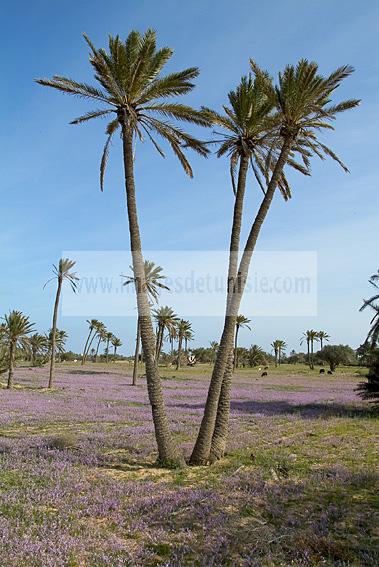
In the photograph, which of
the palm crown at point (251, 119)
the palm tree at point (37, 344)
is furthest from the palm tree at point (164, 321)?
the palm crown at point (251, 119)

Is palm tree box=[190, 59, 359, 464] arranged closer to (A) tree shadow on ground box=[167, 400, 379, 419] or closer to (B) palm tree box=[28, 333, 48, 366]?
(A) tree shadow on ground box=[167, 400, 379, 419]

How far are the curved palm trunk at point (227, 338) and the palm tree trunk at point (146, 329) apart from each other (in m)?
0.69

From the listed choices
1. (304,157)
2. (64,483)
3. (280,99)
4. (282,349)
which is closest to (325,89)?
(280,99)

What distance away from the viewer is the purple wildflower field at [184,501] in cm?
639

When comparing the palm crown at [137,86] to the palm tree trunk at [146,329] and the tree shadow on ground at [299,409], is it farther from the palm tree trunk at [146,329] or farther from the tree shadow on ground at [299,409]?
the tree shadow on ground at [299,409]

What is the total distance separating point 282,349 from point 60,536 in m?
101

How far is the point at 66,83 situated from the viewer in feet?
41.4

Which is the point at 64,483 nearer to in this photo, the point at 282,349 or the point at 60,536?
the point at 60,536

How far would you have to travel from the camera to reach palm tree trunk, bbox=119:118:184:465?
11.5 metres

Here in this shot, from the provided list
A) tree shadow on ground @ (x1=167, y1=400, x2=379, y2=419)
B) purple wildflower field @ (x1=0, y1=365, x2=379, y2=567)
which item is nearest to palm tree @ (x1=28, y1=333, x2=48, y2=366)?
tree shadow on ground @ (x1=167, y1=400, x2=379, y2=419)

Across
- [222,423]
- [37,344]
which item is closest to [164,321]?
[37,344]

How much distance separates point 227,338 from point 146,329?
7.05ft

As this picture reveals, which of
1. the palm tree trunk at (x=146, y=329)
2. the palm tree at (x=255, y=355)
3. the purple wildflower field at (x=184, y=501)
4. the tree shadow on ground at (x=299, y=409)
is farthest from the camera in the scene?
the palm tree at (x=255, y=355)

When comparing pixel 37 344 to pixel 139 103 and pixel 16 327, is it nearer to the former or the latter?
pixel 16 327
